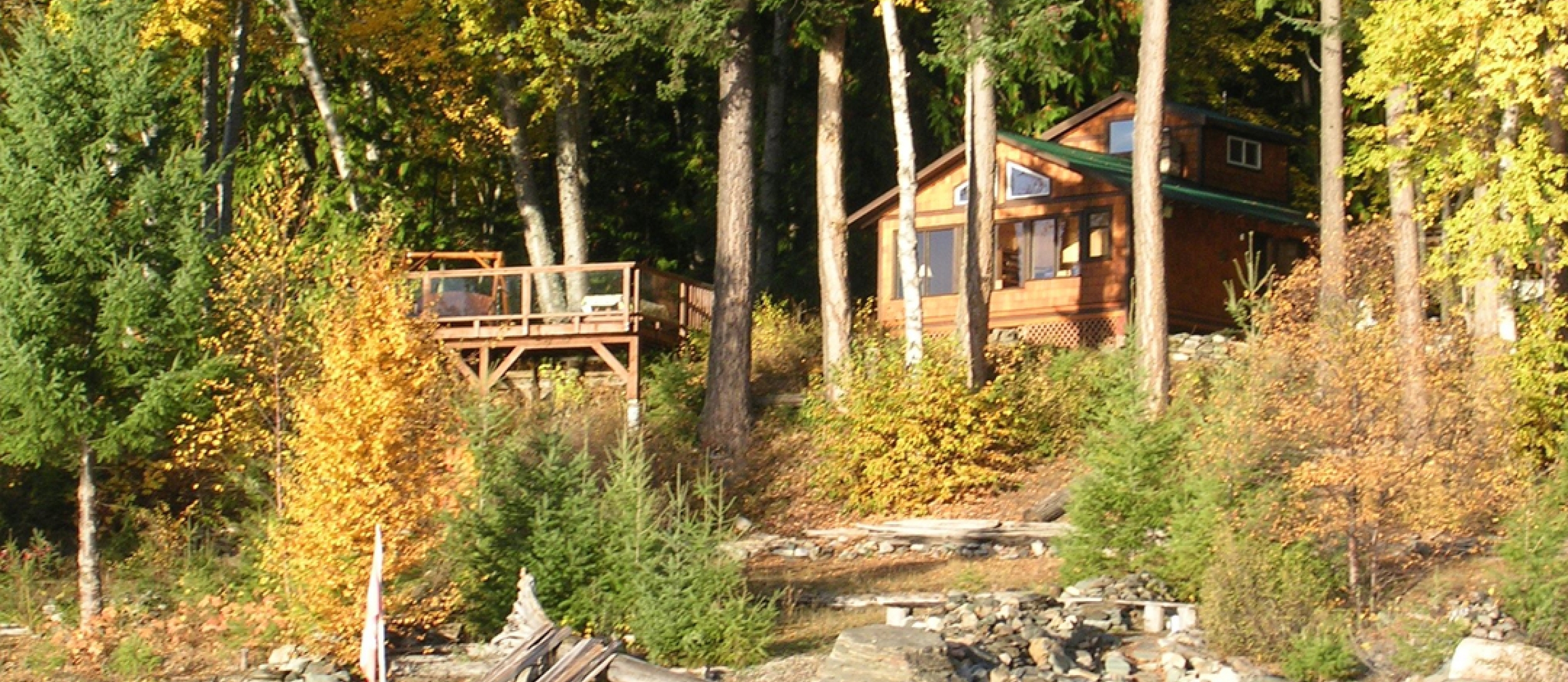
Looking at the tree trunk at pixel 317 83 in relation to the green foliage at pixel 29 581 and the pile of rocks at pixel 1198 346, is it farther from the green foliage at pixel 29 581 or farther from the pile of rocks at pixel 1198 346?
the pile of rocks at pixel 1198 346

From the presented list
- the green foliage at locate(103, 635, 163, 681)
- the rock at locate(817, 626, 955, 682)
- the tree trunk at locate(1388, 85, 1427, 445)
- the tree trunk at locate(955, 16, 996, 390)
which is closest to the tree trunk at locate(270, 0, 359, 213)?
the tree trunk at locate(955, 16, 996, 390)

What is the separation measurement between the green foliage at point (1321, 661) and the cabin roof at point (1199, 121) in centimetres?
1980

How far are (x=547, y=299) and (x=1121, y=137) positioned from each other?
12.1m

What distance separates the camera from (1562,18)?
26.5 metres

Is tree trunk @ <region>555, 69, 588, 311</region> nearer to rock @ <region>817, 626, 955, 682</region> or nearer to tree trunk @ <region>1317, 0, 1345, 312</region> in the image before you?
tree trunk @ <region>1317, 0, 1345, 312</region>

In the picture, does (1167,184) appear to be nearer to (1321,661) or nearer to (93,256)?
(1321,661)

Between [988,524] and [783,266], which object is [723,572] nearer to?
[988,524]

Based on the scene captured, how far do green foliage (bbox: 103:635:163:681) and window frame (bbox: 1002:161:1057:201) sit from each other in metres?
20.1

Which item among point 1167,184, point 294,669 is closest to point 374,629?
point 294,669

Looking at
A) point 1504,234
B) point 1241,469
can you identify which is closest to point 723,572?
point 1241,469

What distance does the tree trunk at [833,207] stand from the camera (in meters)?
34.5

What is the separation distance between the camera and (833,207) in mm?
34656

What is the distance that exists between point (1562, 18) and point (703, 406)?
46.9 ft

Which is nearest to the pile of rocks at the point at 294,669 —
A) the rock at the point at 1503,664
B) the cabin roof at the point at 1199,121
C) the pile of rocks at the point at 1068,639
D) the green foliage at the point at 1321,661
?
the pile of rocks at the point at 1068,639
